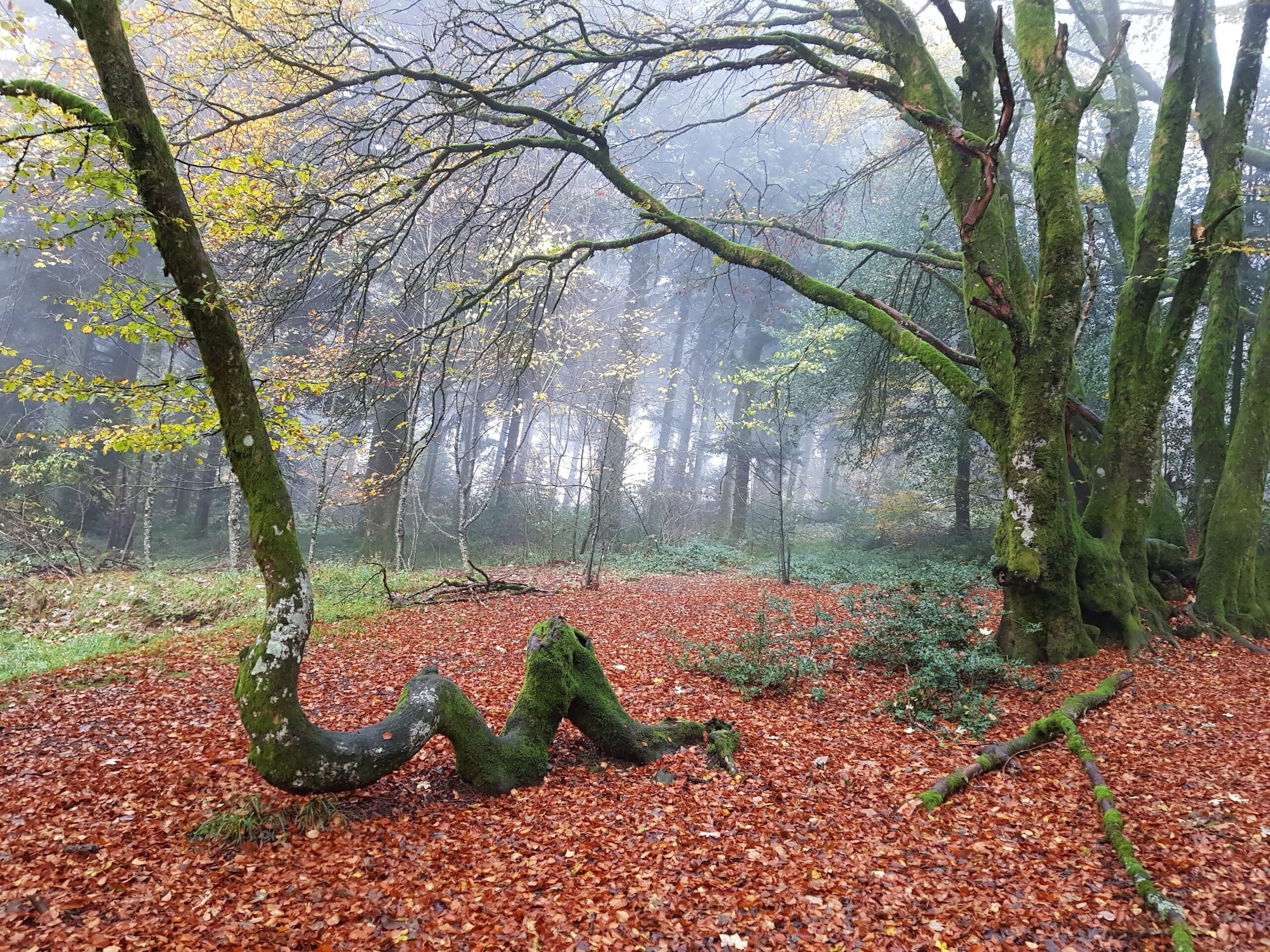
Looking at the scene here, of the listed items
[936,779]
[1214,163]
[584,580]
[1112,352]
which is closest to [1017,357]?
[1112,352]

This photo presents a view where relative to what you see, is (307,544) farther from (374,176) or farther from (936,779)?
(936,779)

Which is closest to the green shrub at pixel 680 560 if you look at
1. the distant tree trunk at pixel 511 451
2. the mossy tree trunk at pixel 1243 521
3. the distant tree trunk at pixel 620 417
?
the distant tree trunk at pixel 620 417

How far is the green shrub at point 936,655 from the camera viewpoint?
17.1 feet

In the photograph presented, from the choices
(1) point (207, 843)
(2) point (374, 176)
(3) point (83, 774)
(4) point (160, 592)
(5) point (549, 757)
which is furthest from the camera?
(4) point (160, 592)

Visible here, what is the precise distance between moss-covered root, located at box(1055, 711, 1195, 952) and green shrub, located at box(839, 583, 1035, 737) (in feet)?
2.61

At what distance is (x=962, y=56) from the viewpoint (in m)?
7.37

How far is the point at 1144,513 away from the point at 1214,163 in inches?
167

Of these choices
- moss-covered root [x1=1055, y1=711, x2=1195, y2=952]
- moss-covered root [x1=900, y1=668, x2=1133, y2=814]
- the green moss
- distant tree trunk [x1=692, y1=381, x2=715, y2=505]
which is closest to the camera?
moss-covered root [x1=1055, y1=711, x2=1195, y2=952]

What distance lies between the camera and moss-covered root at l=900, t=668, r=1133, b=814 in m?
3.86

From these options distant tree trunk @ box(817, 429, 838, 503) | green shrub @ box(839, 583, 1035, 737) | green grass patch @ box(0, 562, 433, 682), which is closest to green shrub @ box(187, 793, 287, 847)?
green grass patch @ box(0, 562, 433, 682)

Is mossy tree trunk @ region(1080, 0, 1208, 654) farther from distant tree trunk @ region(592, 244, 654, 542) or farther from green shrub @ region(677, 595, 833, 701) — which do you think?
distant tree trunk @ region(592, 244, 654, 542)

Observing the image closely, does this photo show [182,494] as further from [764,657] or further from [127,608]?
[764,657]

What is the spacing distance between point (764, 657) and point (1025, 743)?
2.49m

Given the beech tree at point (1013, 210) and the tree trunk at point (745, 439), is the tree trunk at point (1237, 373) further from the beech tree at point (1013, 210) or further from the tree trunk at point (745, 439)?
the tree trunk at point (745, 439)
